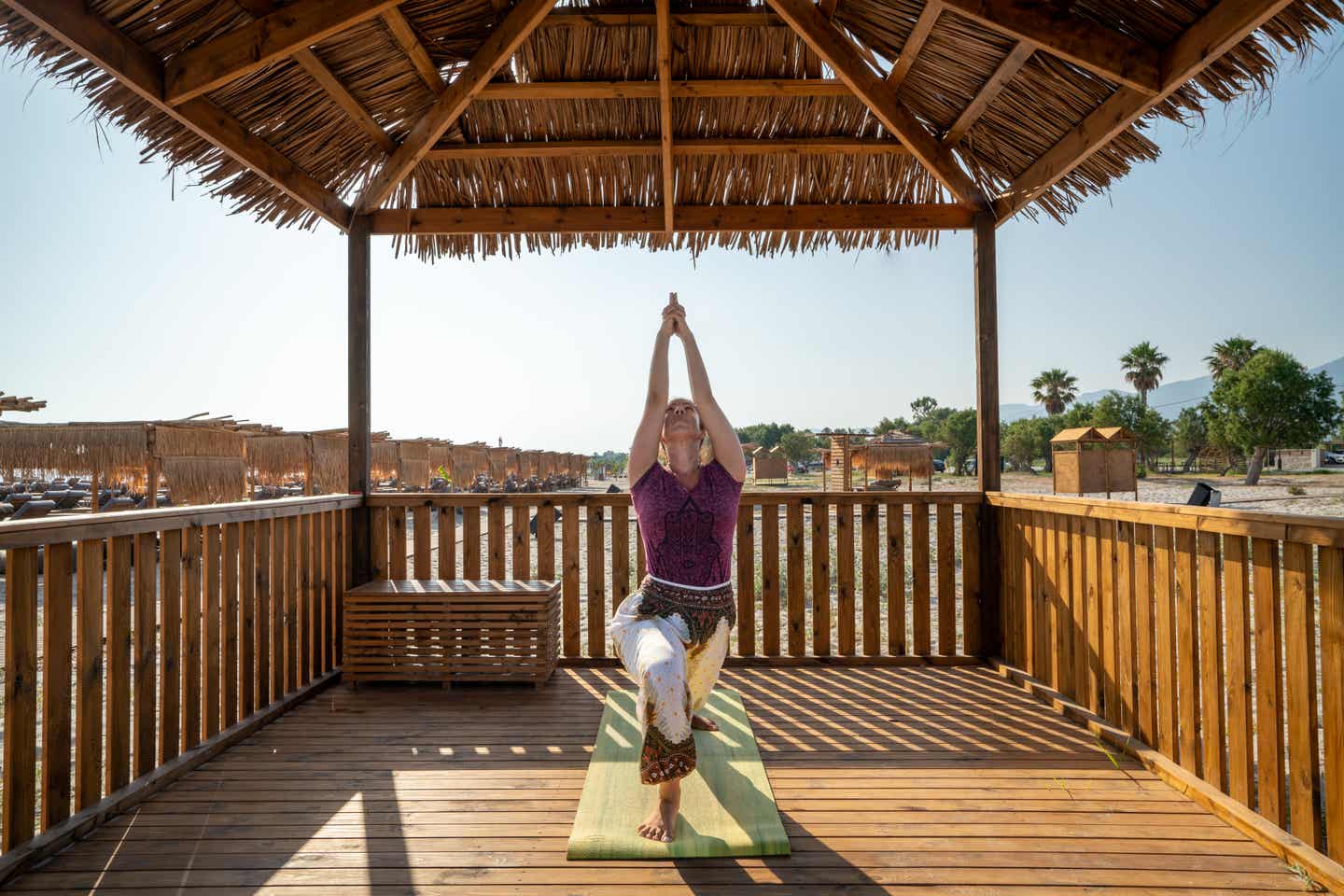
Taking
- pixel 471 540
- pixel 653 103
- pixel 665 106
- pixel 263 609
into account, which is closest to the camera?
pixel 263 609

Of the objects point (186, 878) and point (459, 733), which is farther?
point (459, 733)

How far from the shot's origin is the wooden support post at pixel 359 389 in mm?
4355

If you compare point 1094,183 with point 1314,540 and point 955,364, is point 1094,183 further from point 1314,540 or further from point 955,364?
point 1314,540

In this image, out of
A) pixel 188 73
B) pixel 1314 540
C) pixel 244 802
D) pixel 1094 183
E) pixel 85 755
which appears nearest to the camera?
pixel 1314 540

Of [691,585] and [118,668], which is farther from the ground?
[691,585]

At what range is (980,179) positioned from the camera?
429cm

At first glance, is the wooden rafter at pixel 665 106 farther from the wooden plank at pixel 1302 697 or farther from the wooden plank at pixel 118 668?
the wooden plank at pixel 1302 697

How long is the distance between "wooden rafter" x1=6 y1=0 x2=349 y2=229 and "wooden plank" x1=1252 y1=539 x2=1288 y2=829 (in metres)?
4.08

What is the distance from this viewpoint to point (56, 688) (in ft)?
7.00

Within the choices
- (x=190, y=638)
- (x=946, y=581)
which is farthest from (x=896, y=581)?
(x=190, y=638)

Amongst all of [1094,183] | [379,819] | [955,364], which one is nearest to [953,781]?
[379,819]

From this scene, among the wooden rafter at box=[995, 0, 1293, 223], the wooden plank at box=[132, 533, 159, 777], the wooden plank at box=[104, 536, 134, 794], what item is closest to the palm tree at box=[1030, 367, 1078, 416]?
the wooden rafter at box=[995, 0, 1293, 223]

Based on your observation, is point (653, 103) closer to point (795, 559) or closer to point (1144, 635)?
point (795, 559)

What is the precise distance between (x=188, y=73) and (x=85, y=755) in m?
2.51
